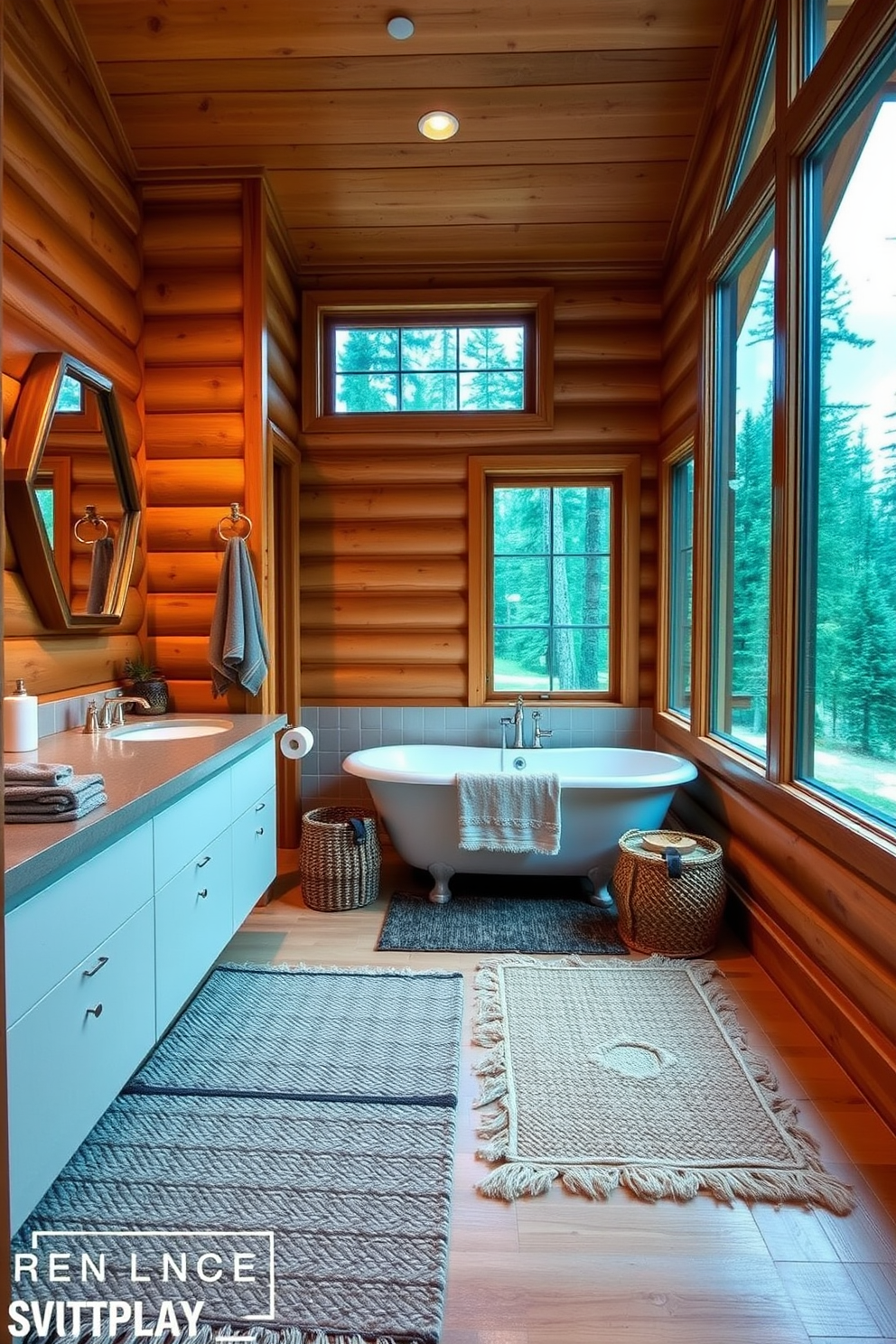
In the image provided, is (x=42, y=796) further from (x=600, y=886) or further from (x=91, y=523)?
(x=600, y=886)

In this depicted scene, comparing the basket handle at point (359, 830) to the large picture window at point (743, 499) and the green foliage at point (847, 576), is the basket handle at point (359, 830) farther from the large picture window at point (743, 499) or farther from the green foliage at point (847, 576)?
the green foliage at point (847, 576)

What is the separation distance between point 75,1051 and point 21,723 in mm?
950

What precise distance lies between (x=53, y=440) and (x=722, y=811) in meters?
2.91

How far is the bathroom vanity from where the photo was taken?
1348 mm

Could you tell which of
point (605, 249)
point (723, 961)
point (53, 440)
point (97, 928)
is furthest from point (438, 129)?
point (723, 961)

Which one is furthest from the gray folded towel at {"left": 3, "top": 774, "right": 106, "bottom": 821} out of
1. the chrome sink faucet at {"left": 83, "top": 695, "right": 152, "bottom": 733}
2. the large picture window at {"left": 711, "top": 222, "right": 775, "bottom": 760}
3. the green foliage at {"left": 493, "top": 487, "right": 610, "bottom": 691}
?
the green foliage at {"left": 493, "top": 487, "right": 610, "bottom": 691}

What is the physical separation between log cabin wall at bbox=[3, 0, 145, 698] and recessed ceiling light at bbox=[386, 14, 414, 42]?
3.78ft

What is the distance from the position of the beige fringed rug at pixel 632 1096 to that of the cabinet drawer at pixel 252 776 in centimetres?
105

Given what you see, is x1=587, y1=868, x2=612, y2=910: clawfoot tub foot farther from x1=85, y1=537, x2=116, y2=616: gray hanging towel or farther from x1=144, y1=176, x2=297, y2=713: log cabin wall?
x1=85, y1=537, x2=116, y2=616: gray hanging towel

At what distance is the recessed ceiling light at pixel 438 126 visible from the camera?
3.13 metres

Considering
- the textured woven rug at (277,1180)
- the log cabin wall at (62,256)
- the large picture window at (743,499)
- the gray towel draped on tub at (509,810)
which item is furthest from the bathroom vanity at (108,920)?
the large picture window at (743,499)

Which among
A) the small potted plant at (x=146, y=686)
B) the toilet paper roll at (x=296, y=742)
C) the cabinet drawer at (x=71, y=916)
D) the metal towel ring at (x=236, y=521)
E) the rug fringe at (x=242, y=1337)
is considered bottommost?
the rug fringe at (x=242, y=1337)

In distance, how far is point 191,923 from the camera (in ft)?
7.01

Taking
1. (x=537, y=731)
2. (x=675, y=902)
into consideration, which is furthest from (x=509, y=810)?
(x=537, y=731)
